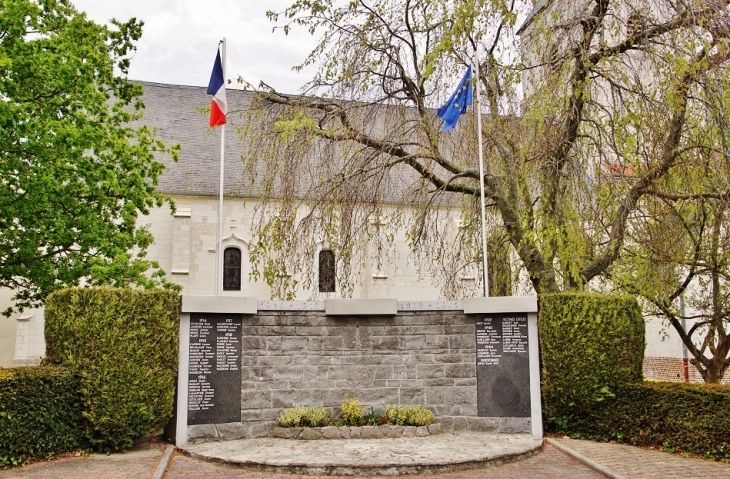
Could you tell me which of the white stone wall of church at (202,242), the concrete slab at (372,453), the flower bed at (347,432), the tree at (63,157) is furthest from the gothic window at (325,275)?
the concrete slab at (372,453)

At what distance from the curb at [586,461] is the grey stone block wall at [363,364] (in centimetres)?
70

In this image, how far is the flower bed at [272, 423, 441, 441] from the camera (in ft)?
32.5

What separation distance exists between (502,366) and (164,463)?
5.59 metres

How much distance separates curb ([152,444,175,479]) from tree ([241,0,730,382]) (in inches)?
159

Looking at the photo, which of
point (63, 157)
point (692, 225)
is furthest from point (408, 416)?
point (63, 157)

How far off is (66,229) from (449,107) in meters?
8.65

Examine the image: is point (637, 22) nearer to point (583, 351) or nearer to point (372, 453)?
point (583, 351)

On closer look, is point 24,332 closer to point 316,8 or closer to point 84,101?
point 84,101

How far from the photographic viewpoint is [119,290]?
943 cm

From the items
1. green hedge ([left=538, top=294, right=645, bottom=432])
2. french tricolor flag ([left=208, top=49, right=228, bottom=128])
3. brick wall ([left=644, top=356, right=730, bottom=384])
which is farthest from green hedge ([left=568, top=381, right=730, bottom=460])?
brick wall ([left=644, top=356, right=730, bottom=384])

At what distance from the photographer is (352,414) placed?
10.2 meters

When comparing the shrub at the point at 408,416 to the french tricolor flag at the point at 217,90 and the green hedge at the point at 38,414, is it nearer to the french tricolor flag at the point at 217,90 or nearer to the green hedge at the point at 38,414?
the green hedge at the point at 38,414

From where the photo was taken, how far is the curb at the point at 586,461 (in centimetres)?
793

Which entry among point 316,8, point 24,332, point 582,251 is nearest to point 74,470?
point 582,251
